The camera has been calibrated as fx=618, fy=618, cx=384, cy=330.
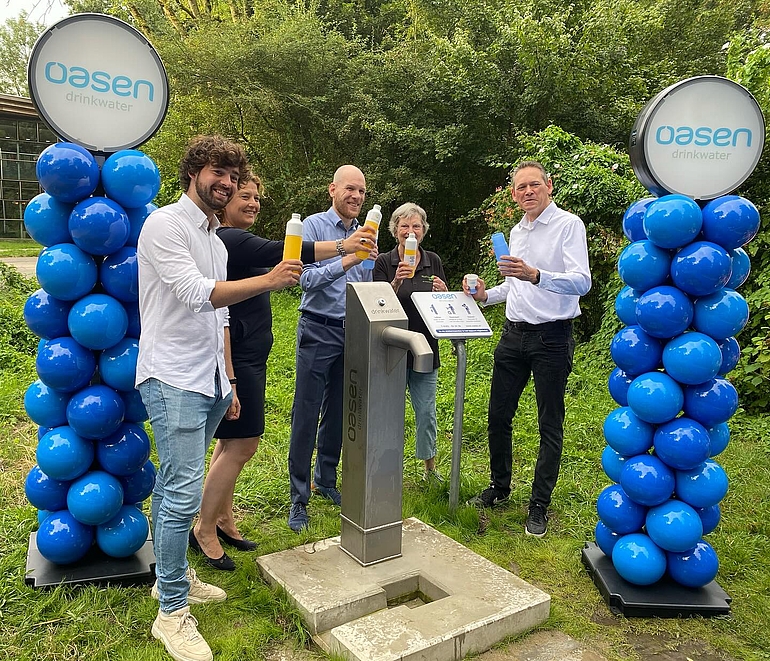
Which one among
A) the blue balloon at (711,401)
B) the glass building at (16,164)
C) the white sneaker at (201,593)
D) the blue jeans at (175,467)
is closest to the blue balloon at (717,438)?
the blue balloon at (711,401)

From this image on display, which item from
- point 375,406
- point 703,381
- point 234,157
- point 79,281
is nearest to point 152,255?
point 234,157

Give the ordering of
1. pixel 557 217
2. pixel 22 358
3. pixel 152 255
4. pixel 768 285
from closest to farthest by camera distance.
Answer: pixel 152 255
pixel 557 217
pixel 768 285
pixel 22 358

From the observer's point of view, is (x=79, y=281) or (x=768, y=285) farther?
(x=768, y=285)

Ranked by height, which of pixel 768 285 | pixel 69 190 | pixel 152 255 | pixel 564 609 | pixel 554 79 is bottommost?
pixel 564 609

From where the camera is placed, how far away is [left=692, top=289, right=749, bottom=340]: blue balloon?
2771mm

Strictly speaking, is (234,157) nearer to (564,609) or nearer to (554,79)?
(564,609)

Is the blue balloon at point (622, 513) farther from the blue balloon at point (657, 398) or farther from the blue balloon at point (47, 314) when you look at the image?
the blue balloon at point (47, 314)

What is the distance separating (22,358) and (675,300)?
22.0 ft

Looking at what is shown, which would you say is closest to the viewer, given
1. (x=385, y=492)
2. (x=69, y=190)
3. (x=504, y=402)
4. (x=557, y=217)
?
(x=69, y=190)

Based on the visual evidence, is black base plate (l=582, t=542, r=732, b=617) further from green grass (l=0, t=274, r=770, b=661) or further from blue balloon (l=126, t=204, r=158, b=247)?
blue balloon (l=126, t=204, r=158, b=247)

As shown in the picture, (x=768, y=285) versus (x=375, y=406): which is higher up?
(x=768, y=285)

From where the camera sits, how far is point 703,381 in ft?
9.11

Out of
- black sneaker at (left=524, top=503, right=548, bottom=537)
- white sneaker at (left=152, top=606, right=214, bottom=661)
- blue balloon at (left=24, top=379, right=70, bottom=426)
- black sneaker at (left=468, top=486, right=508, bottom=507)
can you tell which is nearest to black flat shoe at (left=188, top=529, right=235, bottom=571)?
white sneaker at (left=152, top=606, right=214, bottom=661)

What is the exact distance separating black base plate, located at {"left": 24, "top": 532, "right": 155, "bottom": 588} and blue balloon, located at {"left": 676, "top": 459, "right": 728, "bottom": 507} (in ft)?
8.41
